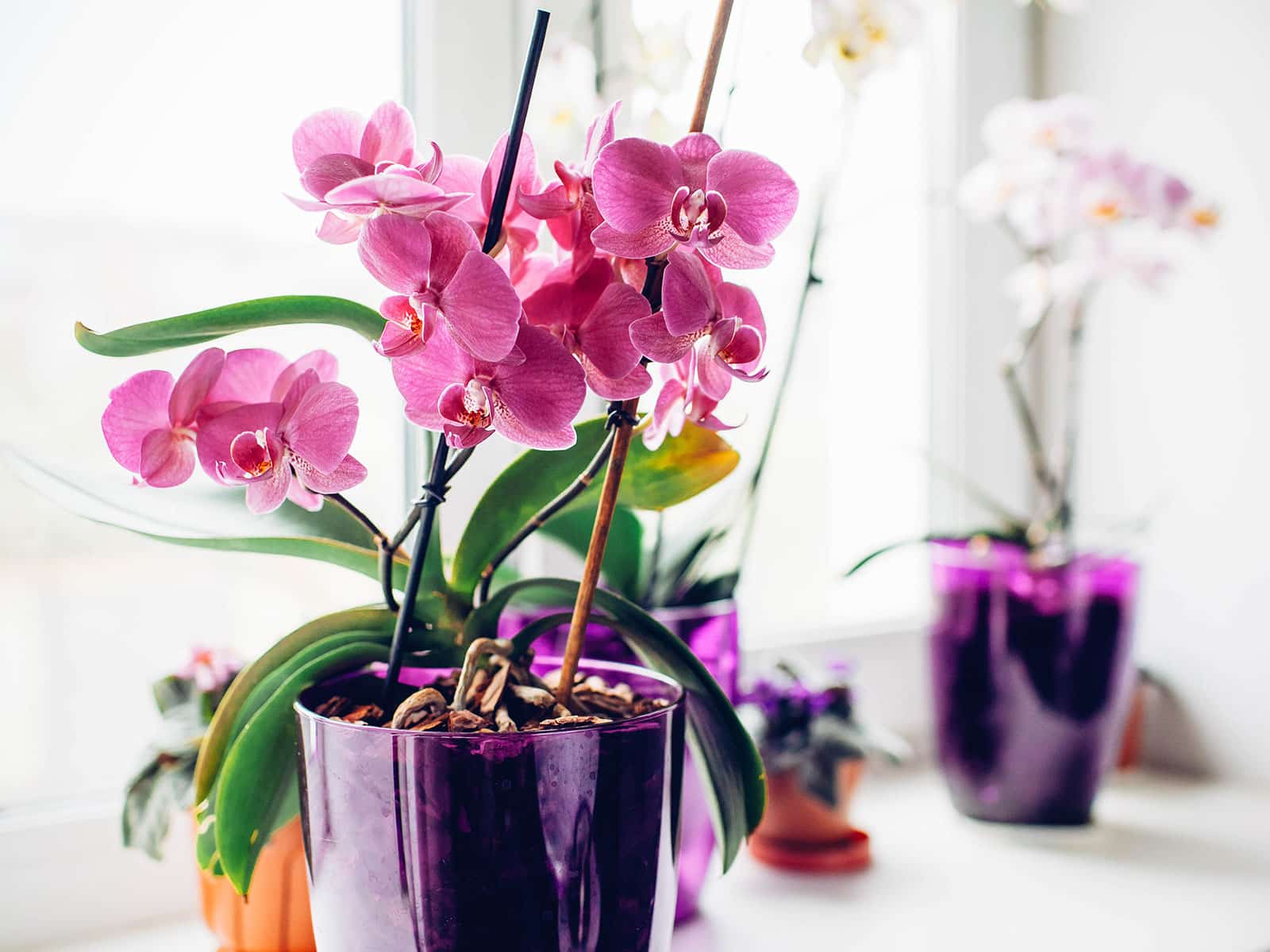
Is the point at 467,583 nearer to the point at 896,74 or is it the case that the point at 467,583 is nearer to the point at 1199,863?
the point at 1199,863

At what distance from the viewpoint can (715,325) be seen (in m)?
0.42

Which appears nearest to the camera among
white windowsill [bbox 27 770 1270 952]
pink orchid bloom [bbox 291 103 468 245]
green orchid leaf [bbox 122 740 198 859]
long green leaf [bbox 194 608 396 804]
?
pink orchid bloom [bbox 291 103 468 245]

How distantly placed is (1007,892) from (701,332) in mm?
583

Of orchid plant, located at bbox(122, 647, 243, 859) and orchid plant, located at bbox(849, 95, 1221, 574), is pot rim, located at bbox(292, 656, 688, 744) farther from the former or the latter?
orchid plant, located at bbox(849, 95, 1221, 574)

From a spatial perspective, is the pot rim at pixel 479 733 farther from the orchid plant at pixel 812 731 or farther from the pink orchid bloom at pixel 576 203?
the orchid plant at pixel 812 731

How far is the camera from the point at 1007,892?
2.65 ft

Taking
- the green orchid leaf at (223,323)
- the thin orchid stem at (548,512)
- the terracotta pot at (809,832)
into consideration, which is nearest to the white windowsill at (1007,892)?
the terracotta pot at (809,832)

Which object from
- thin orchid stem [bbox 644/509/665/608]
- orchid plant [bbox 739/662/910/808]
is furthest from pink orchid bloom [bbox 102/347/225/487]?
orchid plant [bbox 739/662/910/808]

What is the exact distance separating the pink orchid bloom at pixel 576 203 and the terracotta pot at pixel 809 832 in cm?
52

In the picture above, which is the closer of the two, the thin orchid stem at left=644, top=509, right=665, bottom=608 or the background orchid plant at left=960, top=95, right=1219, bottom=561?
the thin orchid stem at left=644, top=509, right=665, bottom=608

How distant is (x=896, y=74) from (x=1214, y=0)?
32cm

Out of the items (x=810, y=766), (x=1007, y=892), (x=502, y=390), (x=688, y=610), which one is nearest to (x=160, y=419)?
(x=502, y=390)

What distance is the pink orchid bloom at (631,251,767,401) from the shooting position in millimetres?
406

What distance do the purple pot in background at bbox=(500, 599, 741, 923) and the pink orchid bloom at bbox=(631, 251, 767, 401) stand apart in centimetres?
26
